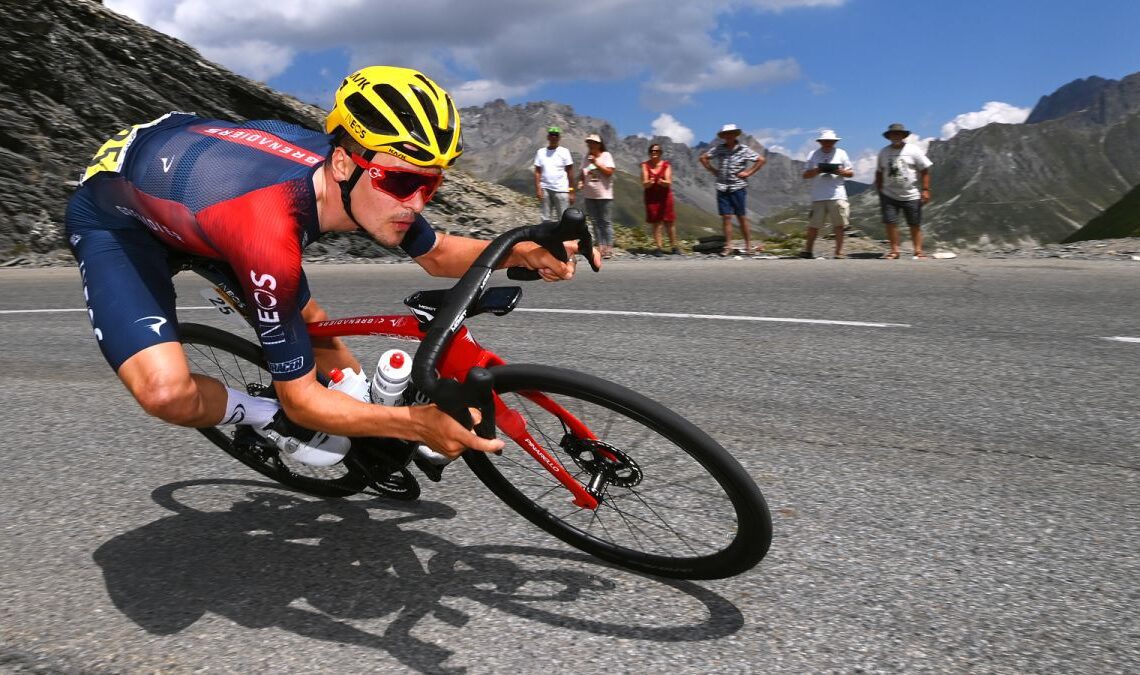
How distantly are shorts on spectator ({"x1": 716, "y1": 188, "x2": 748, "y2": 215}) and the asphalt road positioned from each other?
656cm

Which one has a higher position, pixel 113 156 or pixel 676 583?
pixel 113 156

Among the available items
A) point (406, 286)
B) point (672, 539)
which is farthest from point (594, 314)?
point (672, 539)

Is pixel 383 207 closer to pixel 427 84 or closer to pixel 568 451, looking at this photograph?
pixel 427 84

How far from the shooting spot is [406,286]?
10586 mm

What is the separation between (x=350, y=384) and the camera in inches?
116

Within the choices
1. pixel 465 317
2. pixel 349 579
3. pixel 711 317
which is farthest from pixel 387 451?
pixel 711 317

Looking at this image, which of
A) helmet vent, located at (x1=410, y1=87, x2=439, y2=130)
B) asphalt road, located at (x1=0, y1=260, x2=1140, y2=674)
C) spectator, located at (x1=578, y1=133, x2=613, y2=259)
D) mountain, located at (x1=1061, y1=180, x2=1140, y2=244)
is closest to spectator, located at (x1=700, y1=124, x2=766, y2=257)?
spectator, located at (x1=578, y1=133, x2=613, y2=259)

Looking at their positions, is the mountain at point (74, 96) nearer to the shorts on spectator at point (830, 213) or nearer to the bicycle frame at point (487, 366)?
the shorts on spectator at point (830, 213)

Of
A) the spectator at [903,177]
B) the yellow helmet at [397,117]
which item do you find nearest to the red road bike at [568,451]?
the yellow helmet at [397,117]

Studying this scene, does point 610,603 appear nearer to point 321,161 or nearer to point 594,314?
point 321,161

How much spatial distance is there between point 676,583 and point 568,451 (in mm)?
574

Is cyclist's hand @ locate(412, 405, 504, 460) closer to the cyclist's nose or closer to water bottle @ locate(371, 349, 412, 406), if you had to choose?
water bottle @ locate(371, 349, 412, 406)

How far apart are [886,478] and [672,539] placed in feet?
3.99

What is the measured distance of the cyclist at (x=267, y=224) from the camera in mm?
2566
